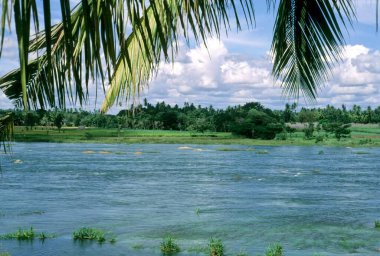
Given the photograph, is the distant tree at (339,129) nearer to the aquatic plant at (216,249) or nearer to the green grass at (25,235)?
the aquatic plant at (216,249)

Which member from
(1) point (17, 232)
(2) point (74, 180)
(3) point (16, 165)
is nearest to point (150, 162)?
(3) point (16, 165)

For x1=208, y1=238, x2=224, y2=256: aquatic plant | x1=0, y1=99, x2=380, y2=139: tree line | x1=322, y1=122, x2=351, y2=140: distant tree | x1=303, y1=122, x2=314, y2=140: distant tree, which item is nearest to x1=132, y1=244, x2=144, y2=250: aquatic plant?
x1=208, y1=238, x2=224, y2=256: aquatic plant

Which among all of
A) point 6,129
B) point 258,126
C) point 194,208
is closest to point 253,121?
point 258,126

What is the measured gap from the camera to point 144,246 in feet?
71.2

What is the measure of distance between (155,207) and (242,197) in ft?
20.3

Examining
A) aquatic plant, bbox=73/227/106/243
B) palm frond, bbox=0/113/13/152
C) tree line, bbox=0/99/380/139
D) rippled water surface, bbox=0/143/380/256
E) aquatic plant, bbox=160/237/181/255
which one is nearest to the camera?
palm frond, bbox=0/113/13/152

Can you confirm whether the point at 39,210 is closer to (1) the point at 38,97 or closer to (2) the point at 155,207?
(2) the point at 155,207

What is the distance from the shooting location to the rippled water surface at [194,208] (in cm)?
2234

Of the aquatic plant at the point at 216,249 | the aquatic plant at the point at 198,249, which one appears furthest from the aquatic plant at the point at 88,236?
the aquatic plant at the point at 216,249

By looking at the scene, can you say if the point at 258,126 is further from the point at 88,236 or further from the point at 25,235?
the point at 25,235

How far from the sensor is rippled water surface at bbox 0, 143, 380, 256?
2234 centimetres

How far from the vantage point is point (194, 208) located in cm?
3080

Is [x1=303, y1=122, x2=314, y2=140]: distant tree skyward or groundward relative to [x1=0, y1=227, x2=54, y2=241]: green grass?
skyward

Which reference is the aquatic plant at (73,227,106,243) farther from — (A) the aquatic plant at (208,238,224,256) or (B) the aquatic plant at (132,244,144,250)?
(A) the aquatic plant at (208,238,224,256)
